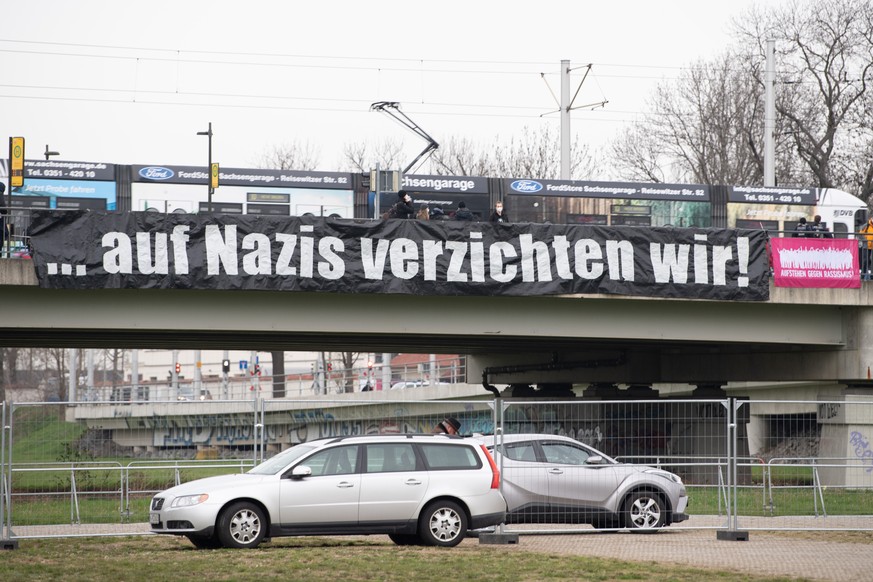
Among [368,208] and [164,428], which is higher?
[368,208]

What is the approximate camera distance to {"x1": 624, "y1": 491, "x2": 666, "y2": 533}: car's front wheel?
634 inches

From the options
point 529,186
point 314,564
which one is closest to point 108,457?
point 314,564

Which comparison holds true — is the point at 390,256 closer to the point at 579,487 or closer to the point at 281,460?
the point at 579,487

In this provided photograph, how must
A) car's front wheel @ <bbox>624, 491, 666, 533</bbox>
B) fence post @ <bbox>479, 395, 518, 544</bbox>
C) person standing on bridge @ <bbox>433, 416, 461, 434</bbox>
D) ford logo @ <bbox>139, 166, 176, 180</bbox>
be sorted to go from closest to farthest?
1. fence post @ <bbox>479, 395, 518, 544</bbox>
2. car's front wheel @ <bbox>624, 491, 666, 533</bbox>
3. person standing on bridge @ <bbox>433, 416, 461, 434</bbox>
4. ford logo @ <bbox>139, 166, 176, 180</bbox>

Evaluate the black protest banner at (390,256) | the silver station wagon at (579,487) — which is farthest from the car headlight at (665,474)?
the black protest banner at (390,256)

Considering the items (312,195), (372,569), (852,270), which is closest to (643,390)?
(852,270)

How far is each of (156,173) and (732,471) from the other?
19.3 meters

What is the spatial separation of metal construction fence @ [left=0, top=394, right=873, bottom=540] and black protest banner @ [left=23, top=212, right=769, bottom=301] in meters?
7.40

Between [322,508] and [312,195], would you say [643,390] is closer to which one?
[312,195]

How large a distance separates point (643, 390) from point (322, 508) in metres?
21.1

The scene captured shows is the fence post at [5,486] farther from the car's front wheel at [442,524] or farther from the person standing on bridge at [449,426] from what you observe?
the person standing on bridge at [449,426]

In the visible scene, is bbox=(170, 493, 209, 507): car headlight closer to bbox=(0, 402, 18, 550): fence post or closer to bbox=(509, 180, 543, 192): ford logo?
bbox=(0, 402, 18, 550): fence post

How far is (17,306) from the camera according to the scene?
23984 mm

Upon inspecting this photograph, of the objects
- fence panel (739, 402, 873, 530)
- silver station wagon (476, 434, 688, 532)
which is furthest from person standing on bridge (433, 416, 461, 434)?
fence panel (739, 402, 873, 530)
